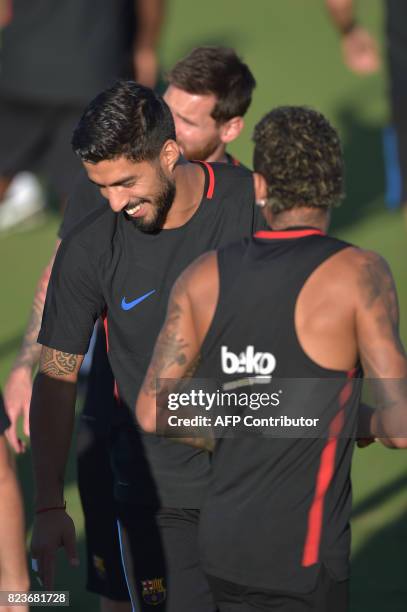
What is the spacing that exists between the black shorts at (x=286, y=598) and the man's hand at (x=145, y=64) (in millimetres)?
5336

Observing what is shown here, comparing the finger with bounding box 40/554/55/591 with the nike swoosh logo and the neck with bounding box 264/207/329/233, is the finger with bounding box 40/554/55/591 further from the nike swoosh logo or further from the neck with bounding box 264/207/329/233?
the neck with bounding box 264/207/329/233

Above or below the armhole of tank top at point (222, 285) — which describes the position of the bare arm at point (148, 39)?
below

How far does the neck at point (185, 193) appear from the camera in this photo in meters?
4.21

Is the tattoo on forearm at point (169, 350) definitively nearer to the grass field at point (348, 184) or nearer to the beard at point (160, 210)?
the beard at point (160, 210)

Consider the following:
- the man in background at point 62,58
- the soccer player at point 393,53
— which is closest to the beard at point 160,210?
the man in background at point 62,58

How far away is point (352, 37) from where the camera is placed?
28.9 feet

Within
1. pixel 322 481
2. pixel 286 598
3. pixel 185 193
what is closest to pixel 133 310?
pixel 185 193

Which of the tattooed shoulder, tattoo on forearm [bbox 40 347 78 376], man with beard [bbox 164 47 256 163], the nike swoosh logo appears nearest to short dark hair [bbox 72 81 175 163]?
the nike swoosh logo

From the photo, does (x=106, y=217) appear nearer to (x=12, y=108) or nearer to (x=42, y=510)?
(x=42, y=510)

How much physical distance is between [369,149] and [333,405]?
8722 mm

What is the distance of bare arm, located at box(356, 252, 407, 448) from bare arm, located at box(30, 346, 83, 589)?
47.7 inches

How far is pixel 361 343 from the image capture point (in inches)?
131

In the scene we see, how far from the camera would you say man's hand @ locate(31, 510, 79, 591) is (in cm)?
407

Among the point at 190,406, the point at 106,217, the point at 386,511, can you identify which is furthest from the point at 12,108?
the point at 190,406
